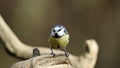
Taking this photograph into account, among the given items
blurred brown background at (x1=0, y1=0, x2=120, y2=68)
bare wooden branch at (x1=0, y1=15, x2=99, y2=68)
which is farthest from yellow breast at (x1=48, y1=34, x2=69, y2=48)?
blurred brown background at (x1=0, y1=0, x2=120, y2=68)

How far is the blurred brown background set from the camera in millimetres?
3129

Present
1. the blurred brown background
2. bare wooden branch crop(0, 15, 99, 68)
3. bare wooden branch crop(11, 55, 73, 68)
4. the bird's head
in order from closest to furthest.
Answer: bare wooden branch crop(11, 55, 73, 68)
the bird's head
bare wooden branch crop(0, 15, 99, 68)
the blurred brown background

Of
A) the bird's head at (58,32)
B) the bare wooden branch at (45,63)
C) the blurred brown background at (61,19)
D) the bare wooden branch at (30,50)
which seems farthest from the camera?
the blurred brown background at (61,19)

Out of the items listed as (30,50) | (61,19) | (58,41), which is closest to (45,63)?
(58,41)

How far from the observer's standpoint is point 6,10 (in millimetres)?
3125

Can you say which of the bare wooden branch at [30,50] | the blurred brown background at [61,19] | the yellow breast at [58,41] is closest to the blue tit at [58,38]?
the yellow breast at [58,41]

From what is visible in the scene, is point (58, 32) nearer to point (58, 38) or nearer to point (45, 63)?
point (58, 38)

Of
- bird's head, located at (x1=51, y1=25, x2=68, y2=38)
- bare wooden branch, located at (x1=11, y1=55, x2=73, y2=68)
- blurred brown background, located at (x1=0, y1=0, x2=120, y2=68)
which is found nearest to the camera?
bare wooden branch, located at (x1=11, y1=55, x2=73, y2=68)

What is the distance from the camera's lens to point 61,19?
10.4ft

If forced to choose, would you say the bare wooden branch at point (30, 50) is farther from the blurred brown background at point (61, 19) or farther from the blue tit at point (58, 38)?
the blue tit at point (58, 38)

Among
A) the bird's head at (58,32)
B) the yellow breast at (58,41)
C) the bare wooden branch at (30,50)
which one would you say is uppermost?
the bird's head at (58,32)

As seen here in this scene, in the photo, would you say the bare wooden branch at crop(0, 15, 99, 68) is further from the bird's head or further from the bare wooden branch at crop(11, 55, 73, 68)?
the bare wooden branch at crop(11, 55, 73, 68)

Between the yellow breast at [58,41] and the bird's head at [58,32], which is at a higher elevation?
the bird's head at [58,32]

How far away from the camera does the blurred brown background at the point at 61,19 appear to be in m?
3.13
